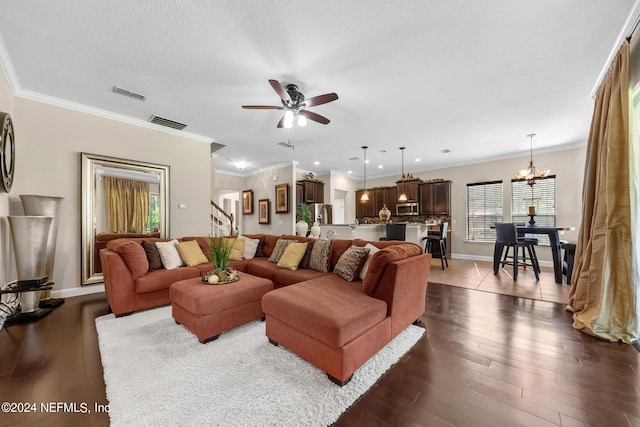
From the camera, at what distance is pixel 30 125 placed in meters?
3.42

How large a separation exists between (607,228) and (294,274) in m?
3.32

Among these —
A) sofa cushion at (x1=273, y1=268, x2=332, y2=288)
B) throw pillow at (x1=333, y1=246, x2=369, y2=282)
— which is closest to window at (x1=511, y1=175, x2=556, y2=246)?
throw pillow at (x1=333, y1=246, x2=369, y2=282)

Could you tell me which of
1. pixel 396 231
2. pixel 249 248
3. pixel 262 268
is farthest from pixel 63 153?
pixel 396 231

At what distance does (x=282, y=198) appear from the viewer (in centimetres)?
750

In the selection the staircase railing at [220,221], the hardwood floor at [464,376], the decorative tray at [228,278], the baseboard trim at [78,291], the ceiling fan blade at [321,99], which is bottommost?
the hardwood floor at [464,376]

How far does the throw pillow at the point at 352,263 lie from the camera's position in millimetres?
2689

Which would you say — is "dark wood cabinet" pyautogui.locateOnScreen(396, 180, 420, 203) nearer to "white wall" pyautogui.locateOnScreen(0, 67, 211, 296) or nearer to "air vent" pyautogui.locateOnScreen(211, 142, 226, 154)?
"air vent" pyautogui.locateOnScreen(211, 142, 226, 154)

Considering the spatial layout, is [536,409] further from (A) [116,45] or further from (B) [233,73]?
(A) [116,45]

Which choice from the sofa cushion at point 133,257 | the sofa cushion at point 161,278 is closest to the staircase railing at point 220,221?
the sofa cushion at point 161,278

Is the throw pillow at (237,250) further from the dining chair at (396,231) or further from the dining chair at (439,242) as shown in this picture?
the dining chair at (439,242)

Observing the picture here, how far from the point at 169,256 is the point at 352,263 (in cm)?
260

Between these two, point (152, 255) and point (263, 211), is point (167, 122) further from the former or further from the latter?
point (263, 211)

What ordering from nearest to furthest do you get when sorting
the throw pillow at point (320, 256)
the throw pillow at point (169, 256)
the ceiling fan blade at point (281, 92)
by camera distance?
the ceiling fan blade at point (281, 92), the throw pillow at point (320, 256), the throw pillow at point (169, 256)

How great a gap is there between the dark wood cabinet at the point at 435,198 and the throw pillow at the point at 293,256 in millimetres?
5574
